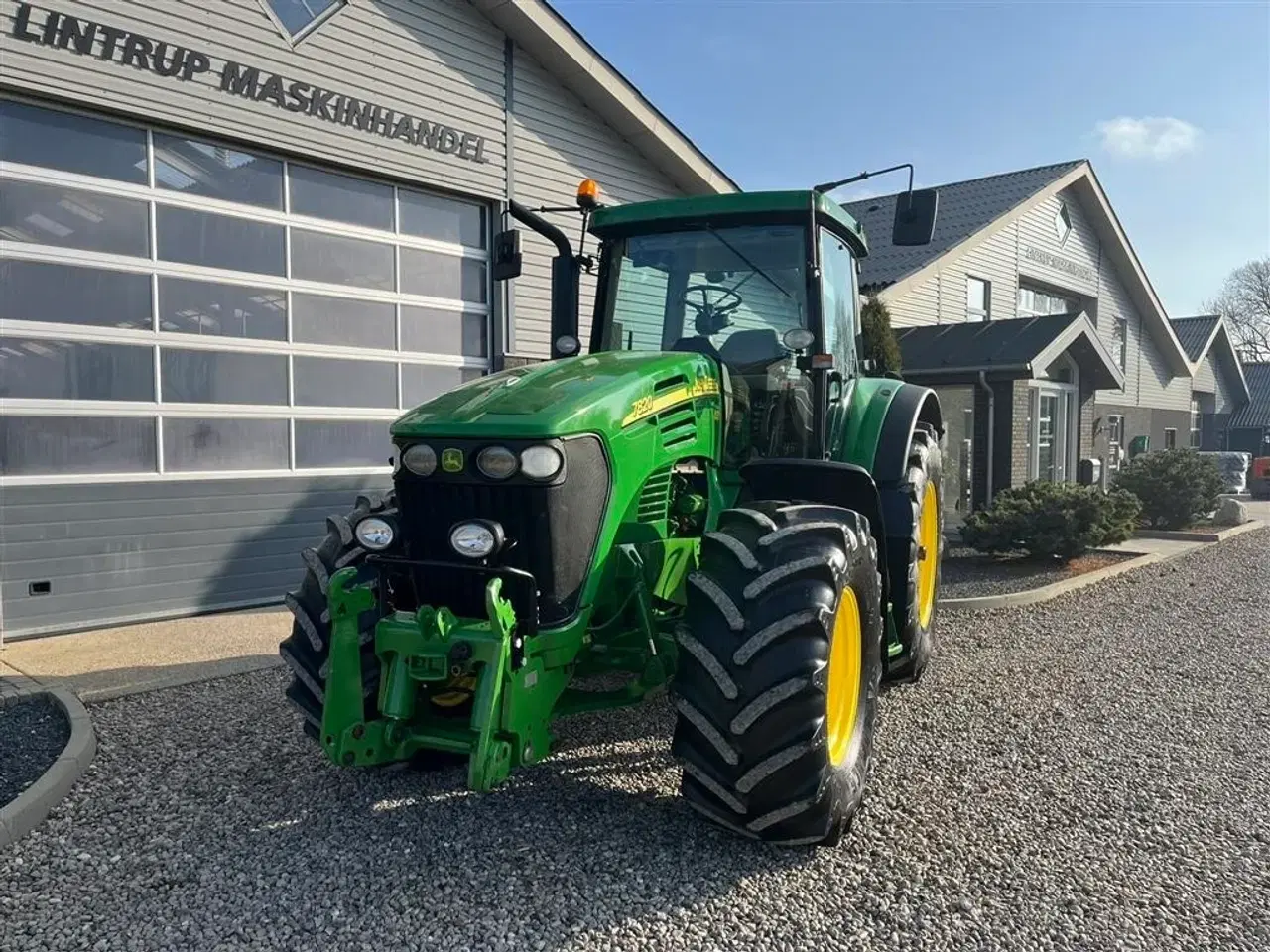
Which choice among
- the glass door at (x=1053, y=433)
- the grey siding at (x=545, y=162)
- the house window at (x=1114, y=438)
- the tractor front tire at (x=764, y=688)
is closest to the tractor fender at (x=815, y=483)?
the tractor front tire at (x=764, y=688)

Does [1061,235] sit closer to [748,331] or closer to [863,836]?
[748,331]

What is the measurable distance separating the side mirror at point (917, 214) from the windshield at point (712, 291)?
0.78 m

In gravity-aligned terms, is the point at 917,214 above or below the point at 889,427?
above

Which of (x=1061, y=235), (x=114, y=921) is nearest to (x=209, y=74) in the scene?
(x=114, y=921)

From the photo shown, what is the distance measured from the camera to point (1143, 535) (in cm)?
1322

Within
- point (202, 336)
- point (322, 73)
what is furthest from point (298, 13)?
point (202, 336)

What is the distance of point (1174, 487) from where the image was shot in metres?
13.6

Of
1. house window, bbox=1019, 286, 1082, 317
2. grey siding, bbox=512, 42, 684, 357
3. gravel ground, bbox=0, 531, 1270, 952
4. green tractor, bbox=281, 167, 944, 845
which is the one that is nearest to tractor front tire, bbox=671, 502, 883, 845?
green tractor, bbox=281, 167, 944, 845

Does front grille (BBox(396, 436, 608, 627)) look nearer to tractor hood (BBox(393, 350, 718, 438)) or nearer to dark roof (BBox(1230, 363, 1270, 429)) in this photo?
tractor hood (BBox(393, 350, 718, 438))

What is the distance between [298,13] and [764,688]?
703 centimetres

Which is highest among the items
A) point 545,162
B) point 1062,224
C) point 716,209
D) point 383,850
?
point 1062,224

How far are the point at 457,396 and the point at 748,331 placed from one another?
1.58 m

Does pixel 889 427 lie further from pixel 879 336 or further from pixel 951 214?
pixel 951 214

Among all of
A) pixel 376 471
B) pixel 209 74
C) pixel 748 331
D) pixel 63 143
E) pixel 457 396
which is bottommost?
pixel 376 471
